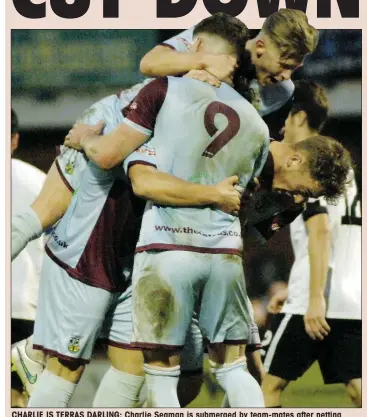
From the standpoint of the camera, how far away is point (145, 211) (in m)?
4.91

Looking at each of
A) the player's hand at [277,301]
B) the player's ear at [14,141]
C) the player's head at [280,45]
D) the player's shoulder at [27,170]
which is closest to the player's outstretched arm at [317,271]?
the player's hand at [277,301]

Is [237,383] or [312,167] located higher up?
[312,167]

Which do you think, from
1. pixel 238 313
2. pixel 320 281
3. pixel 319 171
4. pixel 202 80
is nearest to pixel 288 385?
pixel 320 281

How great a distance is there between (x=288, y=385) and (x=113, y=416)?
1.12m

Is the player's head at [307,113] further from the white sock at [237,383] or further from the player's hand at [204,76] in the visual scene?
the white sock at [237,383]

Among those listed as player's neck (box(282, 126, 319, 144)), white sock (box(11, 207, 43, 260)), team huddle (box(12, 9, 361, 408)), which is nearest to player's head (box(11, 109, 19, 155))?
team huddle (box(12, 9, 361, 408))

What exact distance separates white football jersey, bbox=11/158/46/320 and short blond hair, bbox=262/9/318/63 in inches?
62.1

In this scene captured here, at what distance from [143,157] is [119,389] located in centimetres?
137

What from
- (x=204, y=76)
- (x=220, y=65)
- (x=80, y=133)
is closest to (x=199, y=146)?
(x=204, y=76)

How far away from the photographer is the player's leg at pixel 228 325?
4734 millimetres

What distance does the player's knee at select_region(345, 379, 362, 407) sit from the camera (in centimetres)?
557

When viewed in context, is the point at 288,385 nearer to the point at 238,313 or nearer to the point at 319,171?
the point at 238,313

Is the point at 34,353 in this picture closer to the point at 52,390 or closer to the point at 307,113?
the point at 52,390

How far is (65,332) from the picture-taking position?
16.9ft
